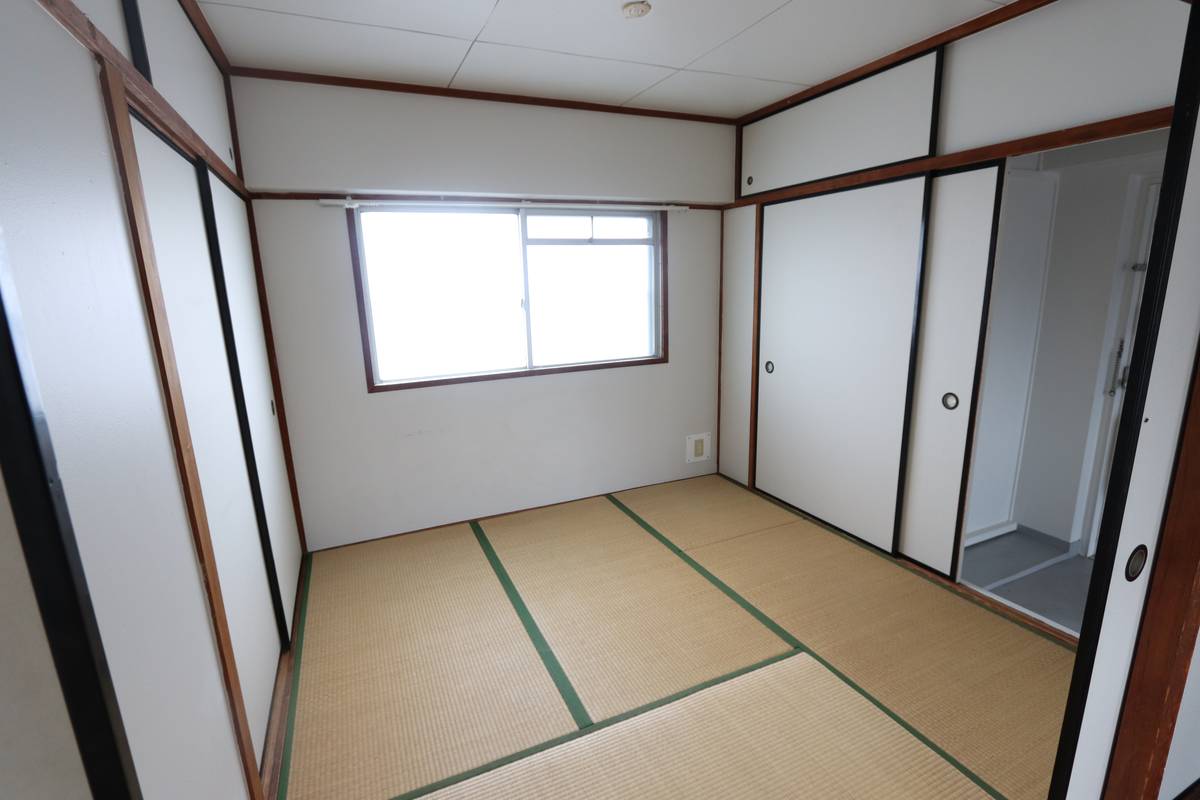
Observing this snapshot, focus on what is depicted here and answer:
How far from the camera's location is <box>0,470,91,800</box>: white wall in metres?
0.66

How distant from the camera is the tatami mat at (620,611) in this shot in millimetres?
2195

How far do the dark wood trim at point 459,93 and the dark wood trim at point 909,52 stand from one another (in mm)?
503

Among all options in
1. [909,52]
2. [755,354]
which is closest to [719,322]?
[755,354]

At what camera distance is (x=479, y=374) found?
3.49 metres

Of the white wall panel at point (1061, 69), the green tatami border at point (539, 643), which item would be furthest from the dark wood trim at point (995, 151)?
the green tatami border at point (539, 643)

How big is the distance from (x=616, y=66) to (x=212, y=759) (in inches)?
123

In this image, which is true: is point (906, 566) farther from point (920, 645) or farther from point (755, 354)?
point (755, 354)

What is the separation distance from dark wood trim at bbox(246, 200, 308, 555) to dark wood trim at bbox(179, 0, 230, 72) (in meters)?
0.62

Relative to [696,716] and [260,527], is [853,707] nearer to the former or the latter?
[696,716]

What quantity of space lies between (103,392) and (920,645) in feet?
9.42

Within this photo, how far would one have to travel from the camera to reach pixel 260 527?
2.20m

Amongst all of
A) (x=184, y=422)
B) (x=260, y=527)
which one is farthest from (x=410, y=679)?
(x=184, y=422)

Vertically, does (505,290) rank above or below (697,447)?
above

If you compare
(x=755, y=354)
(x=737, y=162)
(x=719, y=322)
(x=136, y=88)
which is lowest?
(x=755, y=354)
